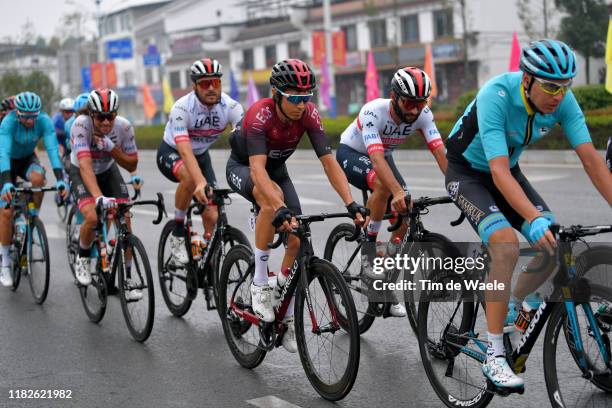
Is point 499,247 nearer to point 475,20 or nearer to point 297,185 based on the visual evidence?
point 297,185

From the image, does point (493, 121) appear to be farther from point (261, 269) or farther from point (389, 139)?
point (389, 139)

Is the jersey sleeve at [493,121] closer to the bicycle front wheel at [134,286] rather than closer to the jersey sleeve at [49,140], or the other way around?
the bicycle front wheel at [134,286]

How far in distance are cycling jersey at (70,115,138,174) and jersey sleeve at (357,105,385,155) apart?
237 cm

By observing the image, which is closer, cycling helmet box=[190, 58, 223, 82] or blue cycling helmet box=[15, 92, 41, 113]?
cycling helmet box=[190, 58, 223, 82]

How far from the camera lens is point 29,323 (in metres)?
7.93

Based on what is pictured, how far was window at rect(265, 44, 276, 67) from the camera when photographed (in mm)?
67062

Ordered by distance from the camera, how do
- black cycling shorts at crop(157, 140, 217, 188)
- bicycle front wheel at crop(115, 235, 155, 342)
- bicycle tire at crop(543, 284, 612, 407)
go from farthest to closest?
black cycling shorts at crop(157, 140, 217, 188), bicycle front wheel at crop(115, 235, 155, 342), bicycle tire at crop(543, 284, 612, 407)

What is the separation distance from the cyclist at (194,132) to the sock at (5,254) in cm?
235

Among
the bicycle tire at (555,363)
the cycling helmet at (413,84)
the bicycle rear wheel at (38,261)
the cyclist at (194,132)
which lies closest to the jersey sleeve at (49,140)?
the bicycle rear wheel at (38,261)

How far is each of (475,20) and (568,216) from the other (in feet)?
143

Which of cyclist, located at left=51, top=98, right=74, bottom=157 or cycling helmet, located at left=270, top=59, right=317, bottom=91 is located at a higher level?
cycling helmet, located at left=270, top=59, right=317, bottom=91

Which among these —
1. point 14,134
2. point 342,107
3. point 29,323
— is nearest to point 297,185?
point 14,134

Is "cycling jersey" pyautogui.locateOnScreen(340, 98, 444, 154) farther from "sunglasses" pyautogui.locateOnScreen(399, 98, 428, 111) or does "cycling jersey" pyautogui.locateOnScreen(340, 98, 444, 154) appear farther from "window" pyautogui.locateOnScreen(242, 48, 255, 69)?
"window" pyautogui.locateOnScreen(242, 48, 255, 69)

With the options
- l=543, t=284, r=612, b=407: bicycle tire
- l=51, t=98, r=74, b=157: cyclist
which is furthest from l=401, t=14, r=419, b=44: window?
l=543, t=284, r=612, b=407: bicycle tire
